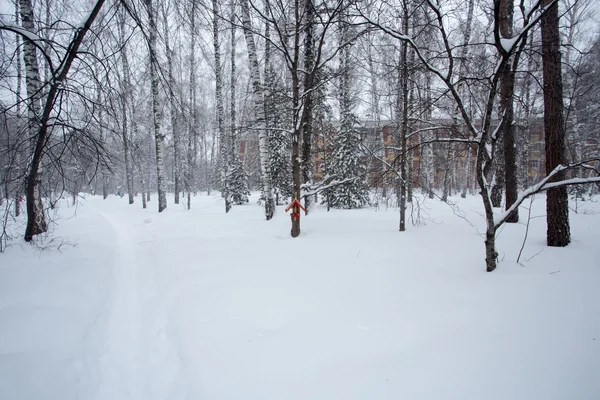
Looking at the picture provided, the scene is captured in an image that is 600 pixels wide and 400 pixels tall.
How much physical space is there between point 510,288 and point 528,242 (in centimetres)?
229

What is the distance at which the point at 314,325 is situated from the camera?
2791 millimetres

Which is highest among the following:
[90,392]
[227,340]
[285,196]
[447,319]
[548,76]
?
[548,76]

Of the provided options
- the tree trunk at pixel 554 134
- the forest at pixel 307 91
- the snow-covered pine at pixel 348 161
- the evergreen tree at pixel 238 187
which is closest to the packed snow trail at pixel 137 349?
A: the forest at pixel 307 91

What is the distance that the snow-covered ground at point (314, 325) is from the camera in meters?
2.03

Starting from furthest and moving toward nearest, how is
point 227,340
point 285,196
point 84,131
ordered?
point 285,196, point 84,131, point 227,340

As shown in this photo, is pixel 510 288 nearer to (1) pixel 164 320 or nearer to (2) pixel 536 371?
(2) pixel 536 371

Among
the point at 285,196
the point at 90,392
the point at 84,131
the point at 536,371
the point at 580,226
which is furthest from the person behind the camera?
the point at 285,196

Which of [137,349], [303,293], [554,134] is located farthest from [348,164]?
[137,349]

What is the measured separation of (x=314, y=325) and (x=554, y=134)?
5197 mm

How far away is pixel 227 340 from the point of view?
2.66 meters

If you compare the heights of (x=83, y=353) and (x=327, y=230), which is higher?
(x=327, y=230)

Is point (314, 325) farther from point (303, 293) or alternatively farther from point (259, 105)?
point (259, 105)

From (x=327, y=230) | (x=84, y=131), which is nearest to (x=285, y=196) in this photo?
(x=327, y=230)

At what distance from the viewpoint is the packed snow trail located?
2.24 meters
